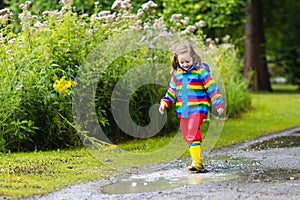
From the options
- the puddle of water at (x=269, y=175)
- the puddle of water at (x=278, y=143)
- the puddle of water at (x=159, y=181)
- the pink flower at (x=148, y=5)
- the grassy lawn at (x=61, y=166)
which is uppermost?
the pink flower at (x=148, y=5)

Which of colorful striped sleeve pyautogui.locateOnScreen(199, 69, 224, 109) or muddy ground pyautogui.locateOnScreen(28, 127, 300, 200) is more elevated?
colorful striped sleeve pyautogui.locateOnScreen(199, 69, 224, 109)

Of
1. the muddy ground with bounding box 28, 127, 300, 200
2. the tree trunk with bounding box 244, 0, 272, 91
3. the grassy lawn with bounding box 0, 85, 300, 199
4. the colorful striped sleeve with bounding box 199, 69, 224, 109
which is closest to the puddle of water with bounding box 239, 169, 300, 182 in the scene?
the muddy ground with bounding box 28, 127, 300, 200

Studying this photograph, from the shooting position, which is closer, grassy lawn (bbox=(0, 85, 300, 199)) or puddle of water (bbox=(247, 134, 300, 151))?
grassy lawn (bbox=(0, 85, 300, 199))

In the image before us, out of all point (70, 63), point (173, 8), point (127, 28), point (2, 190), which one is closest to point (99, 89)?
point (70, 63)

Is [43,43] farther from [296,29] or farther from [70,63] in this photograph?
[296,29]

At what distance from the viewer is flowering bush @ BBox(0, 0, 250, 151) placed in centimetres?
871

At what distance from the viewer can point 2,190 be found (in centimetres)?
595

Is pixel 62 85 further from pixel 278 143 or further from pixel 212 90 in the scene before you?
pixel 278 143

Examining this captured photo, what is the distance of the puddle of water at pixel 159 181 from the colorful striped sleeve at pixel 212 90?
0.78 m

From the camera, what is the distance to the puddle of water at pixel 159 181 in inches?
244

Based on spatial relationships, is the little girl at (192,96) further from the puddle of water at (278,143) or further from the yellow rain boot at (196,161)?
the puddle of water at (278,143)

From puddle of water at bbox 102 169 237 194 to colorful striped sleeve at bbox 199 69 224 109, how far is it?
777mm

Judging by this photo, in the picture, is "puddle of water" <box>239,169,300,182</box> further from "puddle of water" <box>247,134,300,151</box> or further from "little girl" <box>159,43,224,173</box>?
"puddle of water" <box>247,134,300,151</box>

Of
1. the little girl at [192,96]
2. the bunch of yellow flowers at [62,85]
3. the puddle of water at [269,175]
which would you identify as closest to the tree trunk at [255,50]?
the bunch of yellow flowers at [62,85]
